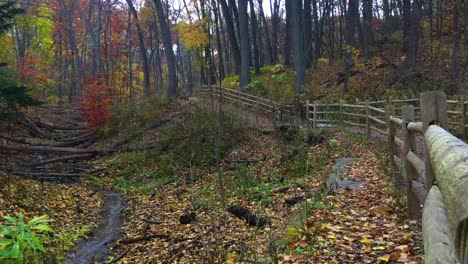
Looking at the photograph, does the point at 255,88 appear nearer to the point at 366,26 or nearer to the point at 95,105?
the point at 366,26

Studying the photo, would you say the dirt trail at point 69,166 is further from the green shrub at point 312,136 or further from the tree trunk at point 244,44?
the tree trunk at point 244,44

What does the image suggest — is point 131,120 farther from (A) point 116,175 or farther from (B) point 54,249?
(B) point 54,249

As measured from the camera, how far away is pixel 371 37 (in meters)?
30.7

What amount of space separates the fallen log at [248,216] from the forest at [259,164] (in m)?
0.03

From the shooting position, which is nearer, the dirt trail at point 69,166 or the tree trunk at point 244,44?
the dirt trail at point 69,166

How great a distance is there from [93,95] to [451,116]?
17576mm

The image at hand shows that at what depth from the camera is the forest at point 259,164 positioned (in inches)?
190

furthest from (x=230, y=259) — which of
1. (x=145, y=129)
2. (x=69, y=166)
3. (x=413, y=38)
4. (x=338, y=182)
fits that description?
(x=413, y=38)

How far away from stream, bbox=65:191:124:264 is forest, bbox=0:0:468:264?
0.05 metres

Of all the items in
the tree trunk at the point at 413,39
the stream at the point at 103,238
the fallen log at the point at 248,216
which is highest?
the tree trunk at the point at 413,39

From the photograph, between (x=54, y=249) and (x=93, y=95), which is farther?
(x=93, y=95)

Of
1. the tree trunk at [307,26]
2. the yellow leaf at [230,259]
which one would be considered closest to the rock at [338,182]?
the yellow leaf at [230,259]

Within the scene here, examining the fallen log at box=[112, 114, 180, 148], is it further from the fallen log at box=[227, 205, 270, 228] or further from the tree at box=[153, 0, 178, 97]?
the fallen log at box=[227, 205, 270, 228]

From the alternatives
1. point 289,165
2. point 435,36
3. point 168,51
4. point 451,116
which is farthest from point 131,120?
point 435,36
